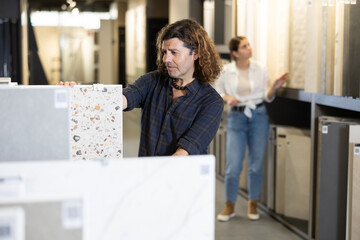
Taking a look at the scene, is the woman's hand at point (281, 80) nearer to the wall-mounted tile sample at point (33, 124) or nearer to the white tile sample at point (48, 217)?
the wall-mounted tile sample at point (33, 124)

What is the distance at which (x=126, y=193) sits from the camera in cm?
148

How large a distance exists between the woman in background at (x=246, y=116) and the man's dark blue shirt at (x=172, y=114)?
2.32 meters

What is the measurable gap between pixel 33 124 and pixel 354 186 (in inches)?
86.8

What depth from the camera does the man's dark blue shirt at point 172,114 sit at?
2.39 m

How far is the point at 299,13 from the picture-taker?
462cm

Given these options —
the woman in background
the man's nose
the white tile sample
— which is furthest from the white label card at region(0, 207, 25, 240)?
the woman in background

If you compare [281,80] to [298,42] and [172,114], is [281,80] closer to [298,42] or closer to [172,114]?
[298,42]

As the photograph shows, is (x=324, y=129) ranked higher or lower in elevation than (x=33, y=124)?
lower

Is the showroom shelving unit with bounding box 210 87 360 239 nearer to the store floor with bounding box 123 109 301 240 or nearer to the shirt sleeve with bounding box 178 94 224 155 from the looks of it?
the store floor with bounding box 123 109 301 240

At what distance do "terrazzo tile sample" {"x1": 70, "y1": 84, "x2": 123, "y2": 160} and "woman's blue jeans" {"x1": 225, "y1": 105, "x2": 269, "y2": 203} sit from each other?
8.39ft

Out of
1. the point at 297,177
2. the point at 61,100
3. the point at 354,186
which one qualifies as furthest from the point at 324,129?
the point at 61,100

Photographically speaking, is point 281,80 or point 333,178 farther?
point 281,80

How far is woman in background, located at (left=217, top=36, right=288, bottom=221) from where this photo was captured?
4945 mm

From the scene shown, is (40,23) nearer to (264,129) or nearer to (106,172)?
(264,129)
